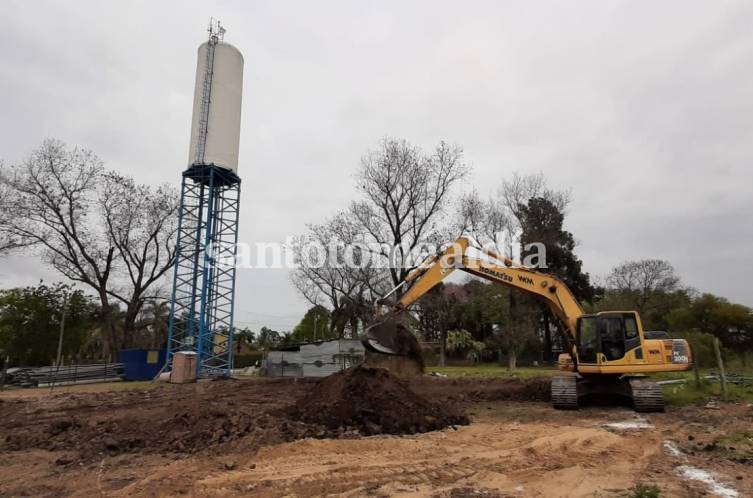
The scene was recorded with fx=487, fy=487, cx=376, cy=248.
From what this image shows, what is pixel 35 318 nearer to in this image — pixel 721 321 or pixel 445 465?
pixel 445 465

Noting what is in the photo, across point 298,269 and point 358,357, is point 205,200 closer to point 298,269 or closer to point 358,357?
point 358,357

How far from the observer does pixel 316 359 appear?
89.5 ft

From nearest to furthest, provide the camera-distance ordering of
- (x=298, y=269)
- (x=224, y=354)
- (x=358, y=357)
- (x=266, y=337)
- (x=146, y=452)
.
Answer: (x=146, y=452) < (x=358, y=357) < (x=224, y=354) < (x=298, y=269) < (x=266, y=337)

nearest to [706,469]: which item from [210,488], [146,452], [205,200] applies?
[210,488]

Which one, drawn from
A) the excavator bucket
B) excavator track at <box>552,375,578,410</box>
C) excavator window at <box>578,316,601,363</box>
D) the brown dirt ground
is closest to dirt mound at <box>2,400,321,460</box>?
the brown dirt ground

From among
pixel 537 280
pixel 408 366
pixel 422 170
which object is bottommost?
pixel 408 366

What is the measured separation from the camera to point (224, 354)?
29078mm

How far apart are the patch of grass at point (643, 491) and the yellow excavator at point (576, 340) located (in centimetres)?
704

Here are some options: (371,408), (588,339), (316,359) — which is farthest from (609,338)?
(316,359)

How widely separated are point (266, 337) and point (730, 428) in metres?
63.1

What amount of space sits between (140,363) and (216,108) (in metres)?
16.0

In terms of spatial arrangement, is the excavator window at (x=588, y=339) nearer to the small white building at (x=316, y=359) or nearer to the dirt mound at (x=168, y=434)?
the dirt mound at (x=168, y=434)

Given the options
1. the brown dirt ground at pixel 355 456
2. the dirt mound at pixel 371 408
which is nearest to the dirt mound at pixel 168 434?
the brown dirt ground at pixel 355 456

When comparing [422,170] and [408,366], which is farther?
[422,170]
